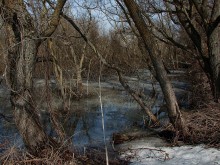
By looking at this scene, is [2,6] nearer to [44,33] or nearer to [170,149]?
[44,33]

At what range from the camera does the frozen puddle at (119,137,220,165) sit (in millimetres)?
6793

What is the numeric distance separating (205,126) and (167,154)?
5.03 ft

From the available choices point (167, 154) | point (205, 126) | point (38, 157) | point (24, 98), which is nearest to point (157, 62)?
point (205, 126)

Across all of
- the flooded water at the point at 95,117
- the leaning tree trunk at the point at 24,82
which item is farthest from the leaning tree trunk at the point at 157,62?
the leaning tree trunk at the point at 24,82

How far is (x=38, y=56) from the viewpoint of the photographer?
640cm

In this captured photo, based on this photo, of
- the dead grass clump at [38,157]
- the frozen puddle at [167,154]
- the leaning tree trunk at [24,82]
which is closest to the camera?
the dead grass clump at [38,157]

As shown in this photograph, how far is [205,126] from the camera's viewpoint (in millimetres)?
8305

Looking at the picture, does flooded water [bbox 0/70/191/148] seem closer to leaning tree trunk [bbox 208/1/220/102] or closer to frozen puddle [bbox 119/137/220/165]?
frozen puddle [bbox 119/137/220/165]

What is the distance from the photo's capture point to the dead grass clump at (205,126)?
789cm

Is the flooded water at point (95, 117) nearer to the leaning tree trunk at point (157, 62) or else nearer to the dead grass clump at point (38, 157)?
the dead grass clump at point (38, 157)

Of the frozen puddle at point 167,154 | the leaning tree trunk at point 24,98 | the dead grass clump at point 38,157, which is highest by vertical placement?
the leaning tree trunk at point 24,98

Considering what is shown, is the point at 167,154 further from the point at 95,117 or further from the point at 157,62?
the point at 95,117

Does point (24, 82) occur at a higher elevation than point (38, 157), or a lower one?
higher

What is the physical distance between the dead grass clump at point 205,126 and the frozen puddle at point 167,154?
327 millimetres
